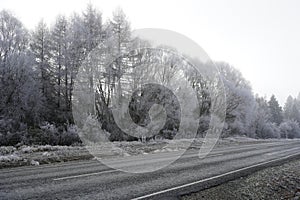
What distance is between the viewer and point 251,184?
27.8 feet

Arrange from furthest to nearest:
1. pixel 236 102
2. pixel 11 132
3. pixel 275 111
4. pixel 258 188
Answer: pixel 275 111
pixel 236 102
pixel 11 132
pixel 258 188

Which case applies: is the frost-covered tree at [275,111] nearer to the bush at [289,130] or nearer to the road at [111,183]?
the bush at [289,130]

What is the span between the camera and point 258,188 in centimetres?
801

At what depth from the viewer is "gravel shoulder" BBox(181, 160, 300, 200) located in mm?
7062

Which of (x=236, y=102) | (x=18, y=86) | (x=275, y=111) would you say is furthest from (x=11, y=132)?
(x=275, y=111)

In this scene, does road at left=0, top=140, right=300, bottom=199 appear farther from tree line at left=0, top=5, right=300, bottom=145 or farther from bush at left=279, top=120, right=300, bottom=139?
bush at left=279, top=120, right=300, bottom=139

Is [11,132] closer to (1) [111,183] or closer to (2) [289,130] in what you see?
(1) [111,183]

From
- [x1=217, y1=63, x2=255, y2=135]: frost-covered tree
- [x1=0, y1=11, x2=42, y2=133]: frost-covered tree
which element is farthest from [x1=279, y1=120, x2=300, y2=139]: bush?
[x1=0, y1=11, x2=42, y2=133]: frost-covered tree

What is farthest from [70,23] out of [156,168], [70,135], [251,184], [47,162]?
[251,184]

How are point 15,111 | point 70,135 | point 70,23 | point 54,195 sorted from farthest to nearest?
point 70,23 < point 15,111 < point 70,135 < point 54,195

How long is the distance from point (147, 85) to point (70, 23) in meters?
11.7

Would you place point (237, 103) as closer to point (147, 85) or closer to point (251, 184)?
point (147, 85)

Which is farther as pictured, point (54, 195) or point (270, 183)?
point (270, 183)

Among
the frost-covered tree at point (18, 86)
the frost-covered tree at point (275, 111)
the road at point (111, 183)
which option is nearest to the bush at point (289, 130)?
the frost-covered tree at point (275, 111)
